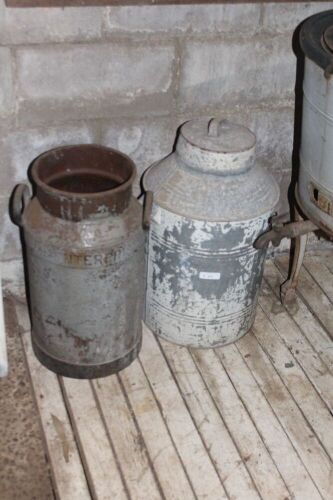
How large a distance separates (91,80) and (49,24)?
234mm

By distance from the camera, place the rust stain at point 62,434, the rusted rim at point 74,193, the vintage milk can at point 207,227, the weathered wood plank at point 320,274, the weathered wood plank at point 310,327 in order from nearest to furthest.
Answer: the rusted rim at point 74,193
the rust stain at point 62,434
the vintage milk can at point 207,227
the weathered wood plank at point 310,327
the weathered wood plank at point 320,274

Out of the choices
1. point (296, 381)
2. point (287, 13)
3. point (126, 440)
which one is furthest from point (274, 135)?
point (126, 440)

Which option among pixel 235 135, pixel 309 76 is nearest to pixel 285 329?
pixel 235 135

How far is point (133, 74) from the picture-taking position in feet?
7.57

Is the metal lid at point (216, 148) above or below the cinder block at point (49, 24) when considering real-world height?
below

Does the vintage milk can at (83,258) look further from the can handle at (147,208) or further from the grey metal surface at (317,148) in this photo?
the grey metal surface at (317,148)

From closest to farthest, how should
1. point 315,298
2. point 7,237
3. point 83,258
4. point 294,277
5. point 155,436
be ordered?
point 83,258
point 155,436
point 7,237
point 294,277
point 315,298

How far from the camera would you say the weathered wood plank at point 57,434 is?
6.40 ft

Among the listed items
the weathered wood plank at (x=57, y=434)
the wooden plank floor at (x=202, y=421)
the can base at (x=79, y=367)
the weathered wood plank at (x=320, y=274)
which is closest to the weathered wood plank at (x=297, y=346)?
the wooden plank floor at (x=202, y=421)

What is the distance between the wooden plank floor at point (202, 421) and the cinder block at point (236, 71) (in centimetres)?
88

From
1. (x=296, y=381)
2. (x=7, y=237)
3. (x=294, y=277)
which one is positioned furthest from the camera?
(x=294, y=277)

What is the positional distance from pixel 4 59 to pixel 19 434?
120 centimetres

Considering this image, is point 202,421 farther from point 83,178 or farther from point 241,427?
point 83,178

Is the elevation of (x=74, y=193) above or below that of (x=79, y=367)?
above
